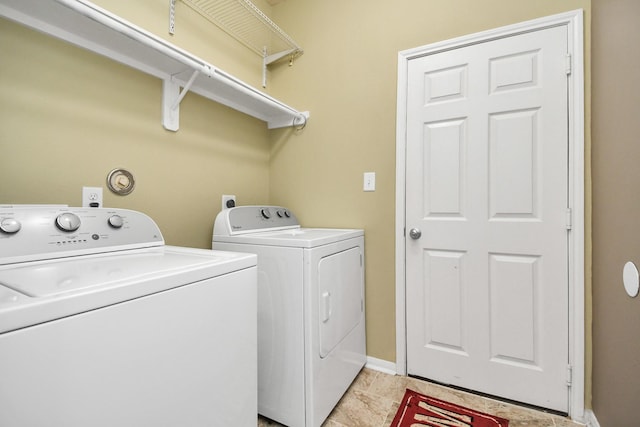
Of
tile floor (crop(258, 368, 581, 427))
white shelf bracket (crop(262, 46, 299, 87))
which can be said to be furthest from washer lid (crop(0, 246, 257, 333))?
white shelf bracket (crop(262, 46, 299, 87))

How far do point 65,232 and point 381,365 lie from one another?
179cm

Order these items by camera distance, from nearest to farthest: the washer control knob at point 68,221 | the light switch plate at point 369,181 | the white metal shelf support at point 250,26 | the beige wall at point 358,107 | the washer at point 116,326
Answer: the washer at point 116,326 → the washer control knob at point 68,221 → the white metal shelf support at point 250,26 → the beige wall at point 358,107 → the light switch plate at point 369,181

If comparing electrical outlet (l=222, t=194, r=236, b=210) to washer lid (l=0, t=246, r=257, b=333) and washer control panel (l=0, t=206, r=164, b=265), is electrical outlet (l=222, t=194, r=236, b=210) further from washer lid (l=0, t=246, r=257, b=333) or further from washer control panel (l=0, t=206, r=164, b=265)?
washer lid (l=0, t=246, r=257, b=333)

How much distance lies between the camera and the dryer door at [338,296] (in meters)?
1.39

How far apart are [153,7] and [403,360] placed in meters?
2.40

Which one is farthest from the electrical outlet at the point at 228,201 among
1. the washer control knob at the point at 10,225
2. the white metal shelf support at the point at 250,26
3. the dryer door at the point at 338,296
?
the washer control knob at the point at 10,225

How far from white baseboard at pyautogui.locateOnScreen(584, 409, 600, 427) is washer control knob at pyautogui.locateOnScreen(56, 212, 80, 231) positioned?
2318 millimetres

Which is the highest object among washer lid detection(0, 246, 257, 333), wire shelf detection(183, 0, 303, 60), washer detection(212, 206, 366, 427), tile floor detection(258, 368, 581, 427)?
wire shelf detection(183, 0, 303, 60)

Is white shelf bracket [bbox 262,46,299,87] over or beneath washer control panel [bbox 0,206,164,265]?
over

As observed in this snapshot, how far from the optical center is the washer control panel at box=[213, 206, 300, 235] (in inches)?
61.0

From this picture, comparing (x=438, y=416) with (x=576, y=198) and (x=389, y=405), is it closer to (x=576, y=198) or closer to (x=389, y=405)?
(x=389, y=405)

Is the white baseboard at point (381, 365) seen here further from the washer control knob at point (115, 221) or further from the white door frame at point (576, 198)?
the washer control knob at point (115, 221)

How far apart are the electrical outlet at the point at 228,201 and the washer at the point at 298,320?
278mm

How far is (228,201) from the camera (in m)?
1.87
